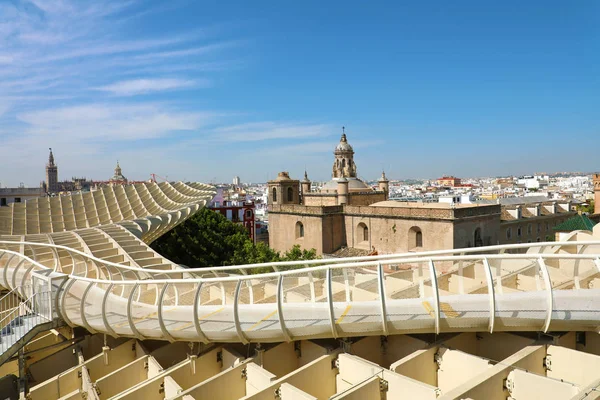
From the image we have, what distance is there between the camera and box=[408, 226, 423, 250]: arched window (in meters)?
38.7

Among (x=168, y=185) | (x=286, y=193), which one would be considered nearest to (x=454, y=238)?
(x=286, y=193)

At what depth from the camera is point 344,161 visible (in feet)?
187

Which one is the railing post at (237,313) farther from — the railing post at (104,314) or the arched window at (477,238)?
the arched window at (477,238)

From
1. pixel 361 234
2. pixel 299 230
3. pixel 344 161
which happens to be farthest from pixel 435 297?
pixel 344 161

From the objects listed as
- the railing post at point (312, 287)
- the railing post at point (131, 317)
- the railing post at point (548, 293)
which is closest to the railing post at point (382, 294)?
the railing post at point (312, 287)

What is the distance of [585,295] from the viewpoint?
8.62 meters

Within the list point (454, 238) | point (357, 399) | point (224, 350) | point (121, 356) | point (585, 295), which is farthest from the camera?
point (454, 238)

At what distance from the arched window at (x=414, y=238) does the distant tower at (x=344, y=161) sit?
18.8 meters

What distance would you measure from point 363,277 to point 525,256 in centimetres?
339

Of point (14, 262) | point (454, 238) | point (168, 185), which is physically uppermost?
point (168, 185)

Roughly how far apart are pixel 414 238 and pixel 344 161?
20261 millimetres

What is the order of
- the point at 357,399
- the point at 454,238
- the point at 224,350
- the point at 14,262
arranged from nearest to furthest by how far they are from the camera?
the point at 357,399
the point at 224,350
the point at 14,262
the point at 454,238

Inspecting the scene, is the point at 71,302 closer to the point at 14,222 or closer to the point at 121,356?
the point at 121,356

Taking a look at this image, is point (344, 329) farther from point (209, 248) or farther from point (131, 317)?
point (209, 248)
